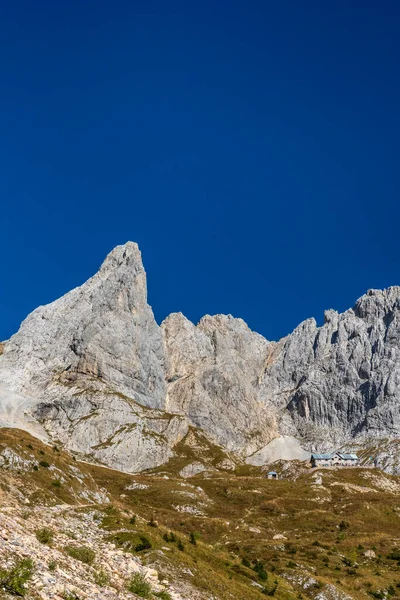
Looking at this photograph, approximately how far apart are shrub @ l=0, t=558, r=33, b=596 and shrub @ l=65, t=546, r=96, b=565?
18.9ft

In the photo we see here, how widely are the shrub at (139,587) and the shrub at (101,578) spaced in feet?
3.77

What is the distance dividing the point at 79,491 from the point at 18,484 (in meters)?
13.9

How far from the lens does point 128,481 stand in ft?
547

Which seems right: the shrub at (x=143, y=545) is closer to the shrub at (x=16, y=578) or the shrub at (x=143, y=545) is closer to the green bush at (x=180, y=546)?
the green bush at (x=180, y=546)

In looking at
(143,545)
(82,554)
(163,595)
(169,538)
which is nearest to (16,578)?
(82,554)

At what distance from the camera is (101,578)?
919 inches

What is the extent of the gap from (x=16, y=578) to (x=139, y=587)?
7.68 m

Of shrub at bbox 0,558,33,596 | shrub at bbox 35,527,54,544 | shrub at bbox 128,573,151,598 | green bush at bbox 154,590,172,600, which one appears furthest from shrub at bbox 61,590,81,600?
shrub at bbox 35,527,54,544

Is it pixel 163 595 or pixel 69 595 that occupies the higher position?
pixel 163 595

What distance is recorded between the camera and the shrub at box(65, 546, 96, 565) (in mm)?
25359

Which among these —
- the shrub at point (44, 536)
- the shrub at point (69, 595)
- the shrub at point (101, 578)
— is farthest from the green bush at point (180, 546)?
the shrub at point (69, 595)

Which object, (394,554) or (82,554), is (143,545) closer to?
(82,554)

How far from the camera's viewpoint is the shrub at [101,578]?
75.1ft

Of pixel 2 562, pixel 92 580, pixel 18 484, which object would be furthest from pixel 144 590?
pixel 18 484
